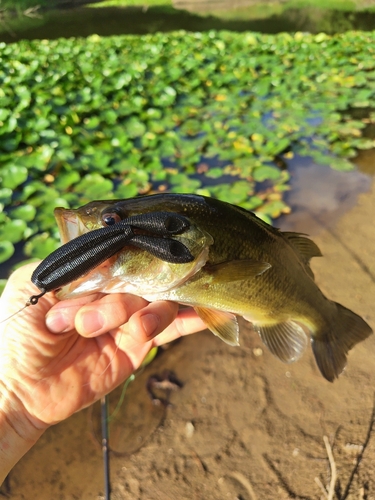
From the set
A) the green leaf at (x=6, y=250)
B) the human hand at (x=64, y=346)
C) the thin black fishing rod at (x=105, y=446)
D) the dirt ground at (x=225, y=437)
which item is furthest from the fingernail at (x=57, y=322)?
the green leaf at (x=6, y=250)

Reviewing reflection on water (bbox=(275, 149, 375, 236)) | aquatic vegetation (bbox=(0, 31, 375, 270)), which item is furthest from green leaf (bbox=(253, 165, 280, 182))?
reflection on water (bbox=(275, 149, 375, 236))

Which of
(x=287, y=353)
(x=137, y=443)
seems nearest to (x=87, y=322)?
(x=287, y=353)

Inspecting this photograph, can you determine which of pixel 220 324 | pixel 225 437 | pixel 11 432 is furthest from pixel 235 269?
pixel 225 437

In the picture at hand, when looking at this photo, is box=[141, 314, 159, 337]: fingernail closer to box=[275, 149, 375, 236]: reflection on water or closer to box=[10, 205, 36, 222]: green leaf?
box=[10, 205, 36, 222]: green leaf

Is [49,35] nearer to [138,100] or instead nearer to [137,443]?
[138,100]

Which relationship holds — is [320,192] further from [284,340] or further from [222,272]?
[222,272]

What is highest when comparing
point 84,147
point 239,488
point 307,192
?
point 84,147
